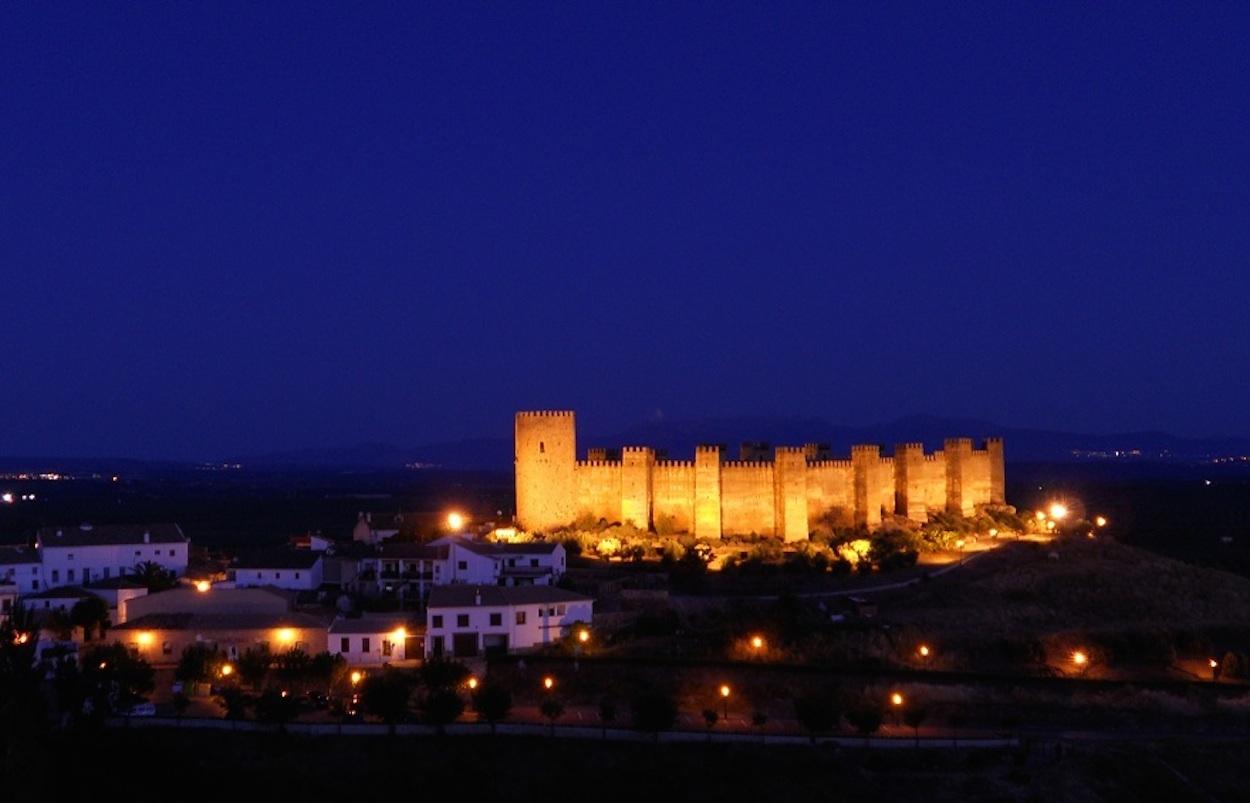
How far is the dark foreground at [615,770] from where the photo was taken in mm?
23953

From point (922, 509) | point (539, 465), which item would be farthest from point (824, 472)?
point (539, 465)

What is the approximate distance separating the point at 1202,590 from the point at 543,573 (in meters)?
19.3

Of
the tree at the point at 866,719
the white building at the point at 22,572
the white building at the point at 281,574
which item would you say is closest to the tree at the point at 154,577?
the white building at the point at 281,574

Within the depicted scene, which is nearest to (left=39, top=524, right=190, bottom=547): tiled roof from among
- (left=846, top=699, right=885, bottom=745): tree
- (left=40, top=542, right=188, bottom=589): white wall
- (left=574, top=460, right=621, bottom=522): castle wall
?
(left=40, top=542, right=188, bottom=589): white wall

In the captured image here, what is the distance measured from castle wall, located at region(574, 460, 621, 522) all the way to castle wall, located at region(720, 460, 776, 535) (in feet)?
10.4

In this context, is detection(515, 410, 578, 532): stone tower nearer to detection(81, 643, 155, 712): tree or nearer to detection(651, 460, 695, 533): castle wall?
detection(651, 460, 695, 533): castle wall

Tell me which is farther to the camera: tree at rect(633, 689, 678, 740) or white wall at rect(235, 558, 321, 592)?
white wall at rect(235, 558, 321, 592)

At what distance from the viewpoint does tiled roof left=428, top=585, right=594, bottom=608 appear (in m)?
31.9

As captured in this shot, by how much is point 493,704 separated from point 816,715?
5944 mm

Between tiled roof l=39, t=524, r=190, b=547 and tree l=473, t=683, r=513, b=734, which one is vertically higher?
tiled roof l=39, t=524, r=190, b=547

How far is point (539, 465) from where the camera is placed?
41.9m

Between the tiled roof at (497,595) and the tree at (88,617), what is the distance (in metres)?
7.62

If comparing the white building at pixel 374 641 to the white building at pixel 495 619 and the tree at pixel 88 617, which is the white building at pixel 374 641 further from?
the tree at pixel 88 617

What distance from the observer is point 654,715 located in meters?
25.6
